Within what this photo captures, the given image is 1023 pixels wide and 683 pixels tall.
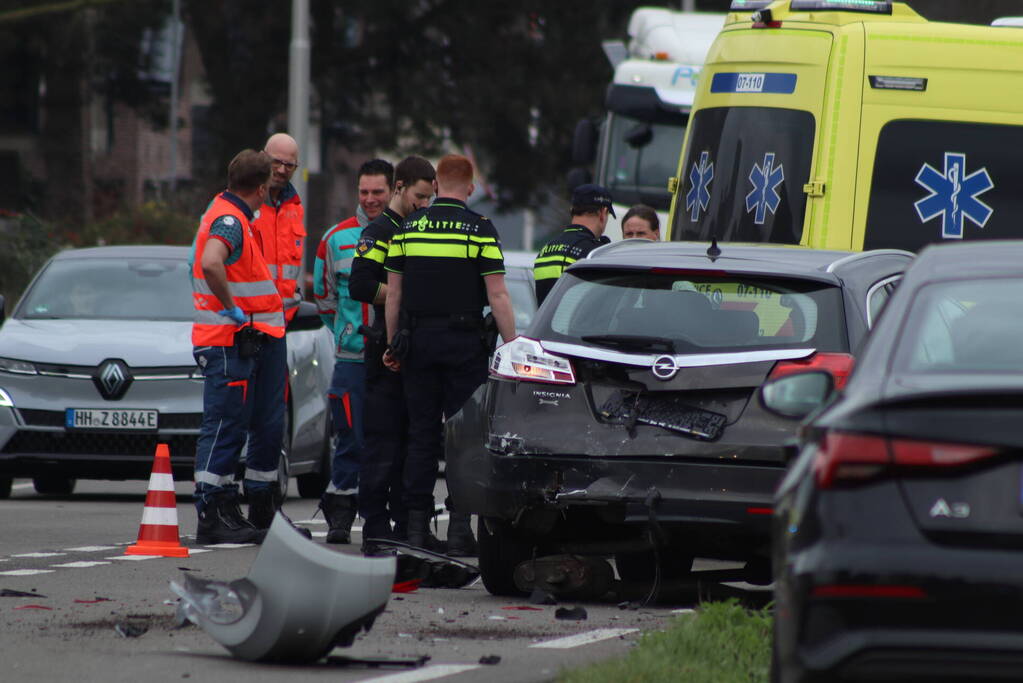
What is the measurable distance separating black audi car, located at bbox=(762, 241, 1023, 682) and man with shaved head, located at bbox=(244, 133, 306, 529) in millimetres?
6838

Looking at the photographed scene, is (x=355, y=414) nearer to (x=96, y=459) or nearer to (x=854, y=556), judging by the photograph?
(x=96, y=459)

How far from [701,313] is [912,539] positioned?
3903 millimetres

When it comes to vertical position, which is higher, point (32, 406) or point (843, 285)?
point (843, 285)

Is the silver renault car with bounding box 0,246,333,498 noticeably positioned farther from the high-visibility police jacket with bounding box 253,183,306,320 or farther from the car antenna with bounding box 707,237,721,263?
the car antenna with bounding box 707,237,721,263

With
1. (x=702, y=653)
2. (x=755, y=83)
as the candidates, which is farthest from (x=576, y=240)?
(x=702, y=653)

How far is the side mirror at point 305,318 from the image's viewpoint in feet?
43.4

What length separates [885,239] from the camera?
41.3ft

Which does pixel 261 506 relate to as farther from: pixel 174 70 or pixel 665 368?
pixel 174 70

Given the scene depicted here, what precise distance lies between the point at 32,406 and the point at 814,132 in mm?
4923

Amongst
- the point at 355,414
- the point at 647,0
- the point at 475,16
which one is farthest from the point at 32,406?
the point at 647,0

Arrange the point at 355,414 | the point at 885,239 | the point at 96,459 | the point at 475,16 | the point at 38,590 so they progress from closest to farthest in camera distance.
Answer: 1. the point at 38,590
2. the point at 355,414
3. the point at 885,239
4. the point at 96,459
5. the point at 475,16

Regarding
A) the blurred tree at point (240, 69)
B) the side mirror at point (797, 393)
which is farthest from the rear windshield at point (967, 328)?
the blurred tree at point (240, 69)

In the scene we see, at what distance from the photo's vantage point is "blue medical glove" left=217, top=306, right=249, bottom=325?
1127 centimetres

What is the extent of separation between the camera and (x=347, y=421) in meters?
11.6
